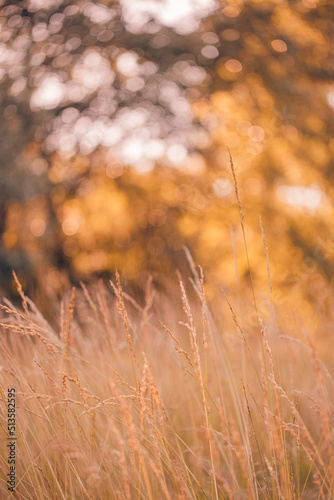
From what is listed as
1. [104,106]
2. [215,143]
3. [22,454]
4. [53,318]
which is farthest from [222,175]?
[22,454]

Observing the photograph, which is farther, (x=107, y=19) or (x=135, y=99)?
(x=135, y=99)

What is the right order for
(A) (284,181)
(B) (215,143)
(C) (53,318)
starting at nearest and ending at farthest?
(C) (53,318)
(A) (284,181)
(B) (215,143)

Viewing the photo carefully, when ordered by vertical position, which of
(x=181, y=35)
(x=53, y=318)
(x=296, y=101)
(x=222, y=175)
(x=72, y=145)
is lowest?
(x=53, y=318)

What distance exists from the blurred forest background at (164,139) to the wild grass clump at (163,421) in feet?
9.27

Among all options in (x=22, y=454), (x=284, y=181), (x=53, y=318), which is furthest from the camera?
(x=284, y=181)

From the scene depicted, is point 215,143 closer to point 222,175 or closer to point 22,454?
point 222,175

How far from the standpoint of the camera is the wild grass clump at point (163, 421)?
1114 millimetres

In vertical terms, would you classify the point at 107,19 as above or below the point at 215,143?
above

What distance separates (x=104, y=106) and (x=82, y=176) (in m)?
0.85

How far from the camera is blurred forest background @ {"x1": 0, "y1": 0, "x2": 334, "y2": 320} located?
4.96 meters

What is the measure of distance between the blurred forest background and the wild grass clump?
2826 mm

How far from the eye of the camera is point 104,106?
5645 mm

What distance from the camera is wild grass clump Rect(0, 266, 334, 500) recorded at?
1.11 metres

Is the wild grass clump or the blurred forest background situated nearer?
the wild grass clump
